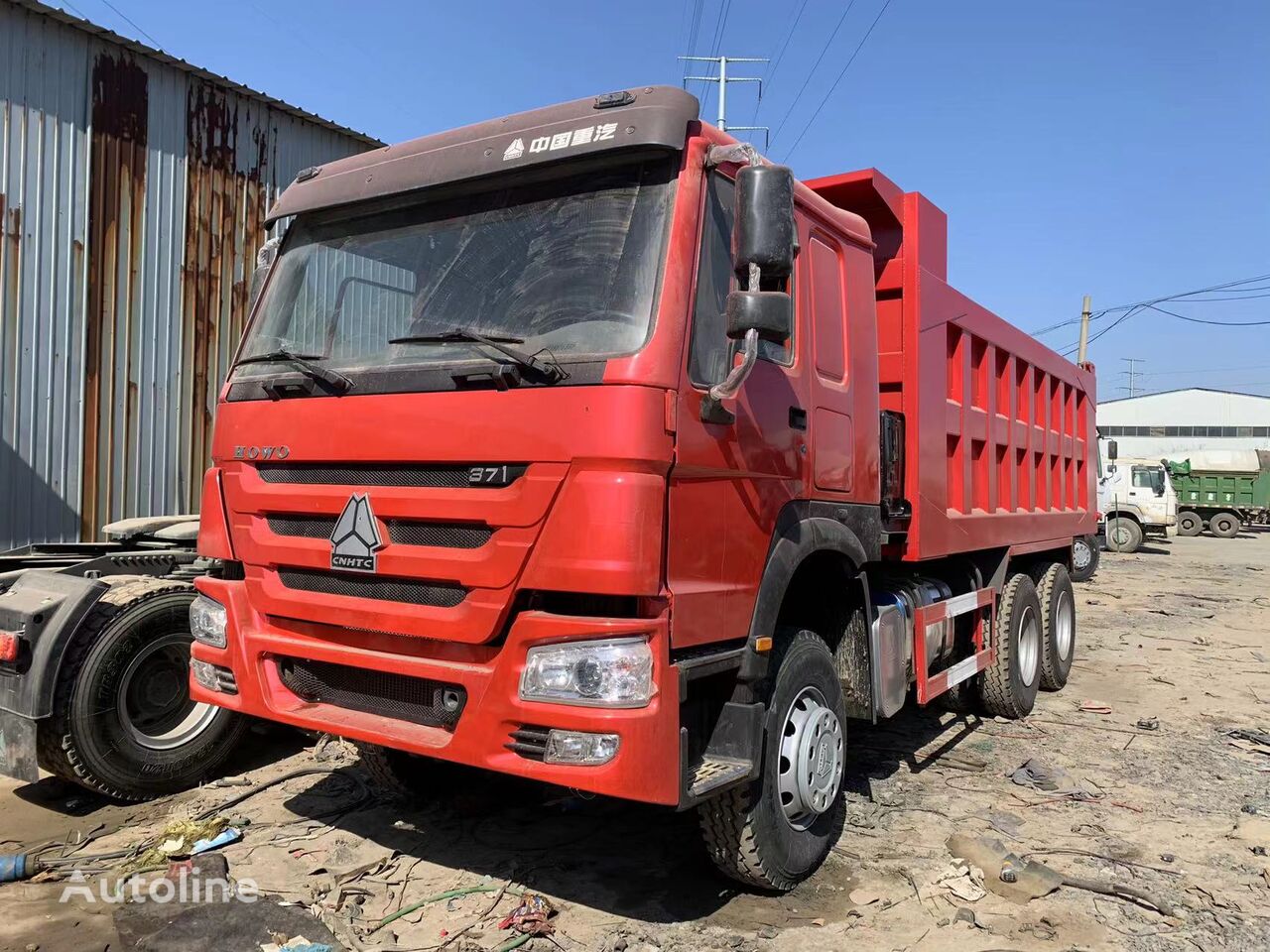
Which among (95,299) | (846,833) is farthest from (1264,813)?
(95,299)

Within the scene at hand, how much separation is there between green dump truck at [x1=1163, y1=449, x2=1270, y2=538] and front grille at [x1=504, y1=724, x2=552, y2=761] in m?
31.5

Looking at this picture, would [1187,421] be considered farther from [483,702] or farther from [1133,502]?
[483,702]

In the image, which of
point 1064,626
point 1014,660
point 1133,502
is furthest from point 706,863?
point 1133,502

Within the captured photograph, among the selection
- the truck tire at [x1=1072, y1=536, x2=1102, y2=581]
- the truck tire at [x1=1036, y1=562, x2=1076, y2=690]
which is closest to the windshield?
the truck tire at [x1=1036, y1=562, x2=1076, y2=690]

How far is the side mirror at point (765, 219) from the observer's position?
9.13 feet

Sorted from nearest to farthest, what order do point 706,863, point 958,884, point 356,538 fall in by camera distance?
point 356,538
point 958,884
point 706,863

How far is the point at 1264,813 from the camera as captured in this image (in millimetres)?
4516

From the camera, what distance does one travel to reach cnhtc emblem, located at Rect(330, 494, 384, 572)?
3010 millimetres

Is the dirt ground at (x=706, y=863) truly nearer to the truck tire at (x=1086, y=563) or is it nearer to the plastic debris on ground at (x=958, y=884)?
the plastic debris on ground at (x=958, y=884)

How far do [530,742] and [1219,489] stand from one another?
3329 cm

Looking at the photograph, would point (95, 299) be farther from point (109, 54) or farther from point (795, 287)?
point (795, 287)

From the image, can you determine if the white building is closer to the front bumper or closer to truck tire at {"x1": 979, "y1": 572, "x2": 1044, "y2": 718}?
truck tire at {"x1": 979, "y1": 572, "x2": 1044, "y2": 718}

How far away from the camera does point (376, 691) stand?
10.1 feet

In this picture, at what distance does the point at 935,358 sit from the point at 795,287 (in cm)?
167
